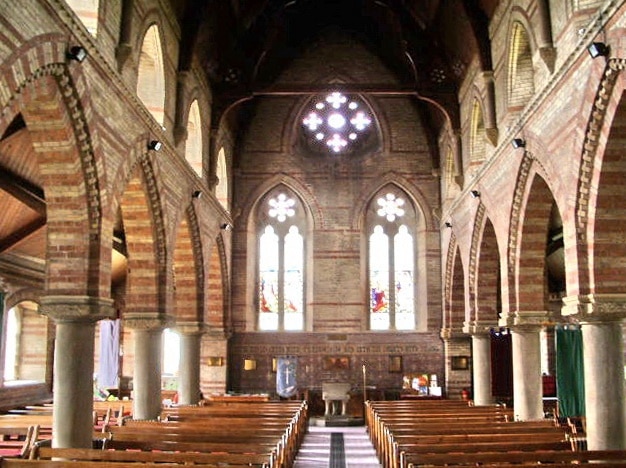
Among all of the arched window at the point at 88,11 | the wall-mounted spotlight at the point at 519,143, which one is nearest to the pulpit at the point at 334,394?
the wall-mounted spotlight at the point at 519,143

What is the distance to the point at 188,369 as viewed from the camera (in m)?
20.2

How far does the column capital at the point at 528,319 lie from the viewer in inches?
625

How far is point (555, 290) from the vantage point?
25.5 m

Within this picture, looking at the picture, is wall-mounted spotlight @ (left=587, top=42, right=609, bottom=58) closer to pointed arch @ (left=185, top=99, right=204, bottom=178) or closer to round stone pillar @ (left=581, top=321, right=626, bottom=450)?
round stone pillar @ (left=581, top=321, right=626, bottom=450)

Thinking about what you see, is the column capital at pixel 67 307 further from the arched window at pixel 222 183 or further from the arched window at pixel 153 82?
the arched window at pixel 222 183

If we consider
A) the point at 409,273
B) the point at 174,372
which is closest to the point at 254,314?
the point at 174,372

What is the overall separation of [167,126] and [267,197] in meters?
9.86

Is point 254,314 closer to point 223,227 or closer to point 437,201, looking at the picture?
point 223,227

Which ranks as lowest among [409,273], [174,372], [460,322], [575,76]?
[174,372]

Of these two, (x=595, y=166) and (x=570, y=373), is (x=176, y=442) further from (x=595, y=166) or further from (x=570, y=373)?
(x=570, y=373)

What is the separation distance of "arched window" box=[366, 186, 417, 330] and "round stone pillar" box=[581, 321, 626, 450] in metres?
14.3

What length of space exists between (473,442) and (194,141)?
40.3ft

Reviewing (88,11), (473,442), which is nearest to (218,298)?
(88,11)

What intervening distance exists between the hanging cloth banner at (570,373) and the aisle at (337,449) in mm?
5220
